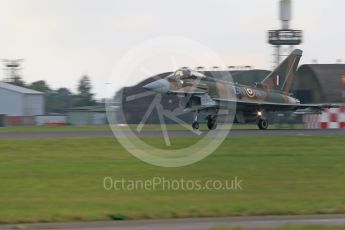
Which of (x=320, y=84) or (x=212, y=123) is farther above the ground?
(x=320, y=84)

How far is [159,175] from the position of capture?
18.9m

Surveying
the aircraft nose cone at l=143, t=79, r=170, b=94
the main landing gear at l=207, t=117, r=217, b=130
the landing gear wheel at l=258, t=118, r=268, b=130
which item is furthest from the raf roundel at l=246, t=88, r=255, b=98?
the aircraft nose cone at l=143, t=79, r=170, b=94

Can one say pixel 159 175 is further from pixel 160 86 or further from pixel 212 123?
pixel 212 123

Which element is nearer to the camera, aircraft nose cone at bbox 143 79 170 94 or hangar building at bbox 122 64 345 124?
aircraft nose cone at bbox 143 79 170 94

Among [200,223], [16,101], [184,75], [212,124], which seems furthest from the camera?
[16,101]

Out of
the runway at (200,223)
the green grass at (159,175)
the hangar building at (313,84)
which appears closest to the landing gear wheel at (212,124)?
the green grass at (159,175)

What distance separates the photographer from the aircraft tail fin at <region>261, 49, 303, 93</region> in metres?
44.5

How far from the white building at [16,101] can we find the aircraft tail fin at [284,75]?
49742mm

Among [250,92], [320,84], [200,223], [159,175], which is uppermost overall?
[320,84]

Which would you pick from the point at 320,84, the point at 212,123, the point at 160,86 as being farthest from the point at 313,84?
the point at 160,86

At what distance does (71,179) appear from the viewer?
57.9ft

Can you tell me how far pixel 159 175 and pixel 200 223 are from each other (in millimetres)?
6294

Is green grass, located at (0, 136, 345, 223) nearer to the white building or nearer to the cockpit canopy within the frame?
the cockpit canopy

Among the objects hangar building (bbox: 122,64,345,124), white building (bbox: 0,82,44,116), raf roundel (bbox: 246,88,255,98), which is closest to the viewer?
raf roundel (bbox: 246,88,255,98)
